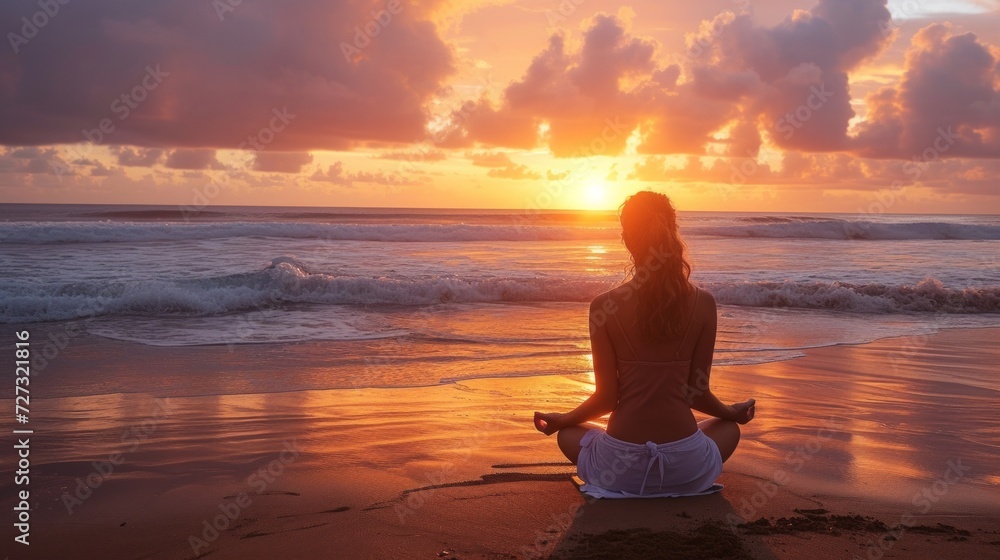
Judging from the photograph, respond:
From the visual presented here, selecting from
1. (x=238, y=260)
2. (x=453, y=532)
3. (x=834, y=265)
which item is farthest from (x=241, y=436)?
(x=834, y=265)

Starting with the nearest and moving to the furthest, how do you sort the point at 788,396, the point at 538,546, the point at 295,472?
the point at 538,546 → the point at 295,472 → the point at 788,396

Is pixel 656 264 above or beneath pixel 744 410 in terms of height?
above

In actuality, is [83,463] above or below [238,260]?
below

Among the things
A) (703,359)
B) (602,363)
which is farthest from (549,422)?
(703,359)

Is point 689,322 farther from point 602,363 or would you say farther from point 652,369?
point 602,363

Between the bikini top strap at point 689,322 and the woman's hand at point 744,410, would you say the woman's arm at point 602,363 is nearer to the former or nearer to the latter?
the bikini top strap at point 689,322

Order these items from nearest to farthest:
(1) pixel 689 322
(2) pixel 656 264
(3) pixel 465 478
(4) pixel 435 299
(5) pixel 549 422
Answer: (2) pixel 656 264
(1) pixel 689 322
(5) pixel 549 422
(3) pixel 465 478
(4) pixel 435 299

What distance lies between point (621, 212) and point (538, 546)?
172cm

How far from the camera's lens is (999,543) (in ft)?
11.4

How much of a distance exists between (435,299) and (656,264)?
11.7 metres

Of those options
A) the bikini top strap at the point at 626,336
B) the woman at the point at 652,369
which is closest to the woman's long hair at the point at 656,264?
the woman at the point at 652,369

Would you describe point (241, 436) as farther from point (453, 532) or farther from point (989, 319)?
point (989, 319)

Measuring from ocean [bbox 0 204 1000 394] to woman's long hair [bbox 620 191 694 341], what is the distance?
13.8ft

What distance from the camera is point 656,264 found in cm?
365
